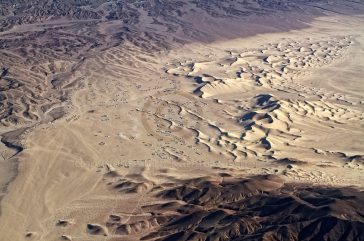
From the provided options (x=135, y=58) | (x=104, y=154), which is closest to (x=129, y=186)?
(x=104, y=154)

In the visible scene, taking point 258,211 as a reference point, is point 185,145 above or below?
below

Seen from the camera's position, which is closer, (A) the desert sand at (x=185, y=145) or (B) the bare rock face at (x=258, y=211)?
(B) the bare rock face at (x=258, y=211)

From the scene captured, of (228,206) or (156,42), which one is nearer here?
(228,206)

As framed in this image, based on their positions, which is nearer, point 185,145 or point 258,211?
point 258,211

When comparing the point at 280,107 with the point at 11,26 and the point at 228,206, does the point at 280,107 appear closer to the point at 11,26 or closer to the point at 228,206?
the point at 228,206

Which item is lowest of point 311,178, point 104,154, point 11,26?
point 11,26
